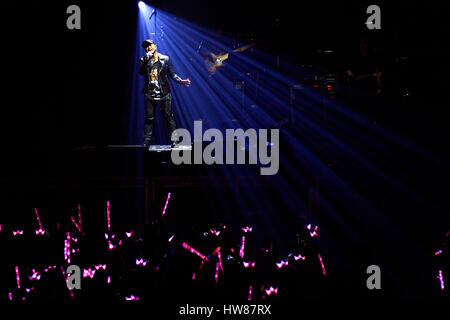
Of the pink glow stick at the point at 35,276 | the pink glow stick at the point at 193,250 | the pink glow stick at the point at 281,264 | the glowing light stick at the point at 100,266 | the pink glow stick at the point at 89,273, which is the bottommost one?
the pink glow stick at the point at 35,276

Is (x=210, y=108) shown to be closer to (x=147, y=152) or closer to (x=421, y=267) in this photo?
(x=147, y=152)

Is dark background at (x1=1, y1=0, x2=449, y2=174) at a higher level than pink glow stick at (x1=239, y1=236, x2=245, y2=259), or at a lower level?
higher

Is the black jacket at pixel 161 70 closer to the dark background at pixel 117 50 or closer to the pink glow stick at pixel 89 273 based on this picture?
A: the dark background at pixel 117 50

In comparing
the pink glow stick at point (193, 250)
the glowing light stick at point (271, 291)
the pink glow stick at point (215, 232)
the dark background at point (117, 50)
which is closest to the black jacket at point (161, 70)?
the dark background at point (117, 50)

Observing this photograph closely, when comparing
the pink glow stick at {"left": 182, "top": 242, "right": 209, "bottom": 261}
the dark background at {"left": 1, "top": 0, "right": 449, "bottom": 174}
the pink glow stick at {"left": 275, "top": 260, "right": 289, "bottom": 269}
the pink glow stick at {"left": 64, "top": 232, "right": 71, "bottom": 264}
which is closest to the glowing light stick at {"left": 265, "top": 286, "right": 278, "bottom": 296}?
the pink glow stick at {"left": 275, "top": 260, "right": 289, "bottom": 269}

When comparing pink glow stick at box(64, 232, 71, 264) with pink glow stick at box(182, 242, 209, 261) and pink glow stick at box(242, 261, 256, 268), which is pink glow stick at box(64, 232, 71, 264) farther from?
pink glow stick at box(242, 261, 256, 268)

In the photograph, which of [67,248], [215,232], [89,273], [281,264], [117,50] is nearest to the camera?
[89,273]

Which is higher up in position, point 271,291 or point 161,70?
point 161,70

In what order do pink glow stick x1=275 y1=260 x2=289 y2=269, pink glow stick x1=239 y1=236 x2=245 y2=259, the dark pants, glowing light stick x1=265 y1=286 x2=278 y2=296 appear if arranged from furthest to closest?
1. the dark pants
2. pink glow stick x1=239 y1=236 x2=245 y2=259
3. pink glow stick x1=275 y1=260 x2=289 y2=269
4. glowing light stick x1=265 y1=286 x2=278 y2=296

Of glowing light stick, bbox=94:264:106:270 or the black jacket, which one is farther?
the black jacket

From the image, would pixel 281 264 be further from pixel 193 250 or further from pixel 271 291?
pixel 193 250

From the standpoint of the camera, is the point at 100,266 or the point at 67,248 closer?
the point at 100,266

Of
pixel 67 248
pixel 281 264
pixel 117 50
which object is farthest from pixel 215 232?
pixel 117 50

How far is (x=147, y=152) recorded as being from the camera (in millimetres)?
5039
